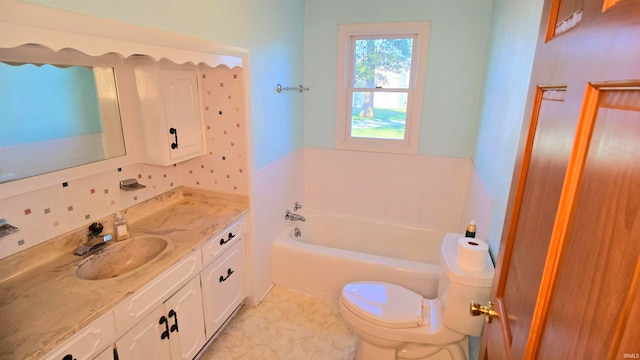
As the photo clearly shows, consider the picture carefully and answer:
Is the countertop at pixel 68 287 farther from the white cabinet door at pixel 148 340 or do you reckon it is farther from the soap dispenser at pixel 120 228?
the white cabinet door at pixel 148 340

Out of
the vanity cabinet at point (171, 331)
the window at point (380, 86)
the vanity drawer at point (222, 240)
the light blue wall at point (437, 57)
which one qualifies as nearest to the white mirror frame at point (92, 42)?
the vanity drawer at point (222, 240)

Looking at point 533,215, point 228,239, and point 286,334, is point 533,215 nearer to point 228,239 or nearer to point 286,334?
point 228,239

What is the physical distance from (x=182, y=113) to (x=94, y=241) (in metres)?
0.86

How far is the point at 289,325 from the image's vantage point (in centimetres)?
233

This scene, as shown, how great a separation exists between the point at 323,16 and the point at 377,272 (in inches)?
86.1

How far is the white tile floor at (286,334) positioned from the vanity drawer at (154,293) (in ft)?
2.23

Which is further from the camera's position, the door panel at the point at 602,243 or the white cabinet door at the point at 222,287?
the white cabinet door at the point at 222,287

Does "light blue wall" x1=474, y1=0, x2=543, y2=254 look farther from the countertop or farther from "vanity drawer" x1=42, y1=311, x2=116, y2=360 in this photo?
"vanity drawer" x1=42, y1=311, x2=116, y2=360

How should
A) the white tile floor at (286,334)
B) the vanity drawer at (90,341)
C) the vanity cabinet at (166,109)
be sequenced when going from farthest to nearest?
the white tile floor at (286,334) → the vanity cabinet at (166,109) → the vanity drawer at (90,341)

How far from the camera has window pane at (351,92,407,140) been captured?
2.96m

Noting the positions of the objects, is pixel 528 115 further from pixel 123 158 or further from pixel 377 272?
pixel 123 158

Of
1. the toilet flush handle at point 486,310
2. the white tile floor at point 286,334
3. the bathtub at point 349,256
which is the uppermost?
the toilet flush handle at point 486,310

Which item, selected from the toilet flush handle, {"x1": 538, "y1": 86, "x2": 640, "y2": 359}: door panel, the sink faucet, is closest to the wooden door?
{"x1": 538, "y1": 86, "x2": 640, "y2": 359}: door panel

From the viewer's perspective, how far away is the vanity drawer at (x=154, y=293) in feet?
4.39
